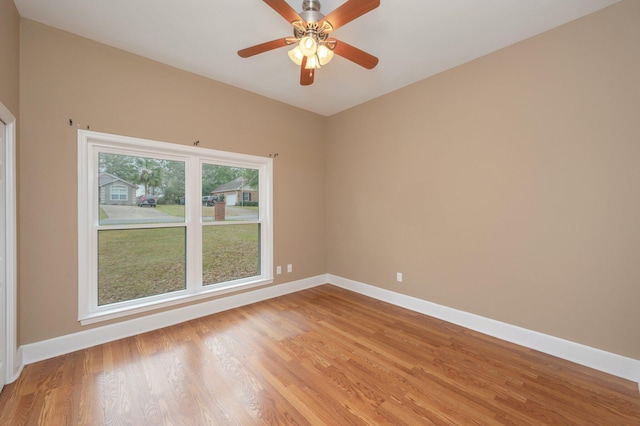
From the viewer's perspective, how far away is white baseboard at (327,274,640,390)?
1.98m

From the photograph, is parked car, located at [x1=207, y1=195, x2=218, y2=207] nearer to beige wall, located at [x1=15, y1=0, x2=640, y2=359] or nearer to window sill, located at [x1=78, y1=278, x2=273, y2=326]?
beige wall, located at [x1=15, y1=0, x2=640, y2=359]

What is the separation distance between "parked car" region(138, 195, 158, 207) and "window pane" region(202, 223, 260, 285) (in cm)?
62

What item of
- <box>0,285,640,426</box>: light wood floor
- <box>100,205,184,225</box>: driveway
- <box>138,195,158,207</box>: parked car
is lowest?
<box>0,285,640,426</box>: light wood floor

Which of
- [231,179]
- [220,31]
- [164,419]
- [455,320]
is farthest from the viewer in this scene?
[231,179]

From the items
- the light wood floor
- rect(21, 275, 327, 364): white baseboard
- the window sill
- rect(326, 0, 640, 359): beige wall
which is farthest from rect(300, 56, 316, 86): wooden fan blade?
rect(21, 275, 327, 364): white baseboard

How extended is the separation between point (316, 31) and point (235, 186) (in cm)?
226

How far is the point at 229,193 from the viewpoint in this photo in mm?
3459

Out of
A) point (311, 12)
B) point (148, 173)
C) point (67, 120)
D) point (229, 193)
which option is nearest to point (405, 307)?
point (229, 193)

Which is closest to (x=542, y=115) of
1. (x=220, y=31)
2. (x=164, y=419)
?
(x=220, y=31)

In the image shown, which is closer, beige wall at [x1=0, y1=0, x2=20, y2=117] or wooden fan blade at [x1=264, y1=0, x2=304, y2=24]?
wooden fan blade at [x1=264, y1=0, x2=304, y2=24]

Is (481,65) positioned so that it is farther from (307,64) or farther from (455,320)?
(455,320)

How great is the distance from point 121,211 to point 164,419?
2.03 metres

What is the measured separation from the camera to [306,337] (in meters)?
2.58

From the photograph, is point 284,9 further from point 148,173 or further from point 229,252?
point 229,252
